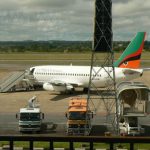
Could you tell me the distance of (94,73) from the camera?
5788cm

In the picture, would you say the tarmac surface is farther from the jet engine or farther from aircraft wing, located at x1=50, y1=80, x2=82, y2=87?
aircraft wing, located at x1=50, y1=80, x2=82, y2=87

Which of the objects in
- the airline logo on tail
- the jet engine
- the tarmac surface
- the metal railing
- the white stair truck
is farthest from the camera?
the airline logo on tail

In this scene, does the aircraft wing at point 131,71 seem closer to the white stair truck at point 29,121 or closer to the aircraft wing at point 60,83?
the aircraft wing at point 60,83

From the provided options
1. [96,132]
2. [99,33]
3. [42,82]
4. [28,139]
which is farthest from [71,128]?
[42,82]

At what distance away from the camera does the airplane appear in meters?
58.1

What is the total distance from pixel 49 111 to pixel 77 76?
15.8 metres

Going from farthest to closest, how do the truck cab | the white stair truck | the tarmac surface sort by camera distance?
the tarmac surface → the white stair truck → the truck cab

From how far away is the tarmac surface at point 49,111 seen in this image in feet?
120

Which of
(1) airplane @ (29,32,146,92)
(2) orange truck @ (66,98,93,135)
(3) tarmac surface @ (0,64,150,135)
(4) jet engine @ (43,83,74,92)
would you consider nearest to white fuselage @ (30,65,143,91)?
(1) airplane @ (29,32,146,92)

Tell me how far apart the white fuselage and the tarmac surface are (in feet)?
6.82

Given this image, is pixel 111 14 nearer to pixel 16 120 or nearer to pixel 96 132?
pixel 96 132

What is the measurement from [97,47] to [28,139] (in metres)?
27.5

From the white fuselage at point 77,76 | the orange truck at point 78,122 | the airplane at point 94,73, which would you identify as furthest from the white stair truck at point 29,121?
the white fuselage at point 77,76

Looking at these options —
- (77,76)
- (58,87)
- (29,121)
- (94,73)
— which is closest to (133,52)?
(94,73)
